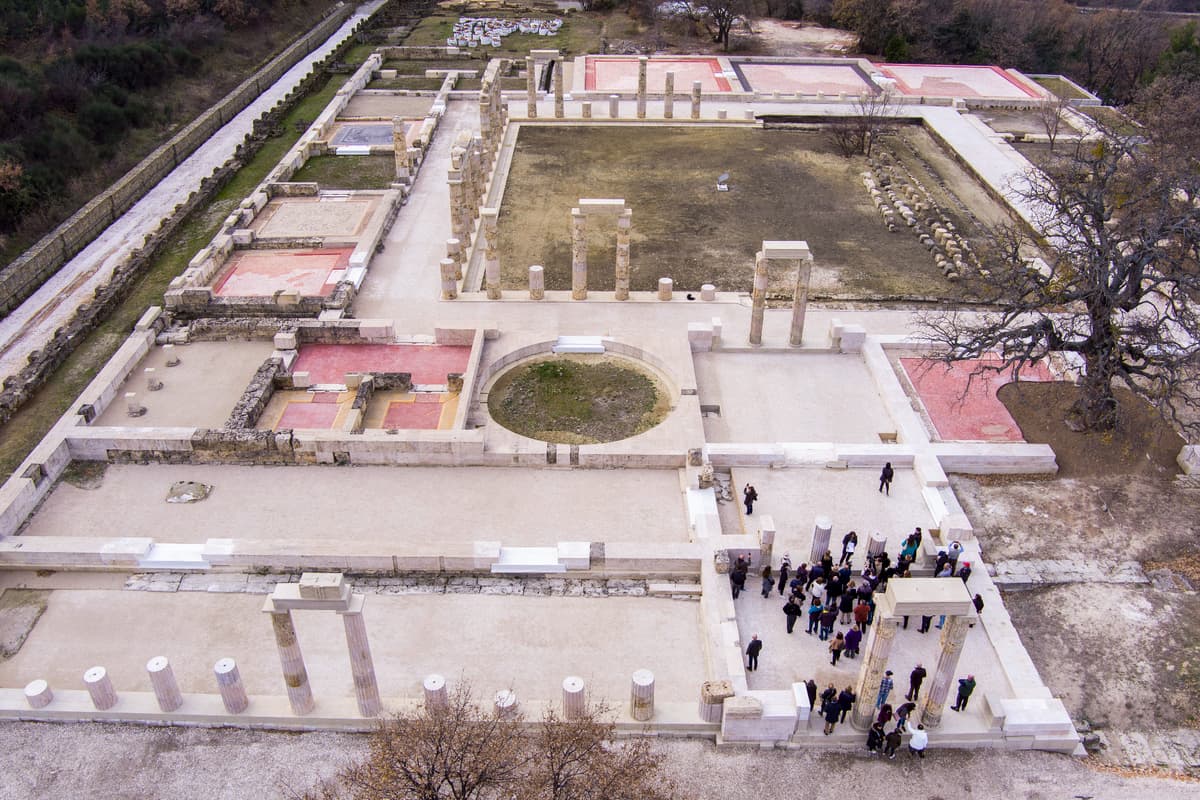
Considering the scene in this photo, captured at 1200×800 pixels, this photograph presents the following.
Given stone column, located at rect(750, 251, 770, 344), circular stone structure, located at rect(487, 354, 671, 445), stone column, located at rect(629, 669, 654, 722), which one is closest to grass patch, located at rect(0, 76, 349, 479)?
circular stone structure, located at rect(487, 354, 671, 445)

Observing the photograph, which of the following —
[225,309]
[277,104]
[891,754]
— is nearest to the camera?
[891,754]

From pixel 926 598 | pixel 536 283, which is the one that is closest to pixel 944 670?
pixel 926 598

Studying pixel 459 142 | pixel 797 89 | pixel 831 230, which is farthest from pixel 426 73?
pixel 831 230

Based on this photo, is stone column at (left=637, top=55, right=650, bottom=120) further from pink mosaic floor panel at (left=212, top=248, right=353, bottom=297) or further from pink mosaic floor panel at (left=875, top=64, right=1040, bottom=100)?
pink mosaic floor panel at (left=212, top=248, right=353, bottom=297)

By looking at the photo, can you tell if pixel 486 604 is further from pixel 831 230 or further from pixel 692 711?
pixel 831 230

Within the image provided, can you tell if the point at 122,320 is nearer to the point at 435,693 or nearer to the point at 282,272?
the point at 282,272

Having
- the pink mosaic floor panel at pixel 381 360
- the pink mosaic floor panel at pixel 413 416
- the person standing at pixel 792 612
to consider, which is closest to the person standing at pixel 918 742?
the person standing at pixel 792 612
